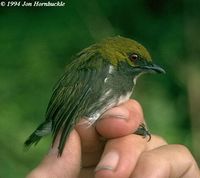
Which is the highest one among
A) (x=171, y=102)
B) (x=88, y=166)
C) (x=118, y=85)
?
(x=118, y=85)

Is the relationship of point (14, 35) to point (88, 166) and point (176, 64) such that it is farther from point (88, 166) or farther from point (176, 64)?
point (88, 166)

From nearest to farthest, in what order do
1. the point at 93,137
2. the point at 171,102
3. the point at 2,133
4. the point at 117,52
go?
the point at 93,137
the point at 117,52
the point at 2,133
the point at 171,102

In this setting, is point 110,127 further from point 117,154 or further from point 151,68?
point 151,68

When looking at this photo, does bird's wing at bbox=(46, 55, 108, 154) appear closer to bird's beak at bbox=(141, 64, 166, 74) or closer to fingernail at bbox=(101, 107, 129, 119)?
fingernail at bbox=(101, 107, 129, 119)

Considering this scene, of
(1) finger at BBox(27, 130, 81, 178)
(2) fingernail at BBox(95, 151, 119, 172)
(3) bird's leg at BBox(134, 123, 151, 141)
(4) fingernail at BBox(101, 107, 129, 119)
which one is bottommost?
(3) bird's leg at BBox(134, 123, 151, 141)

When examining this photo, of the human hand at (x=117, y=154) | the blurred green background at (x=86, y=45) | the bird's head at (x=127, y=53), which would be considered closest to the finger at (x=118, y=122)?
the human hand at (x=117, y=154)

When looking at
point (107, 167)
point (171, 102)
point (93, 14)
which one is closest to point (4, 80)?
point (93, 14)

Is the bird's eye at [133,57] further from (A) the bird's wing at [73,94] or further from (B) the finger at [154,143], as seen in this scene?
(B) the finger at [154,143]

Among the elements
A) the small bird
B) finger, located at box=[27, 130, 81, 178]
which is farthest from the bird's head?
finger, located at box=[27, 130, 81, 178]
